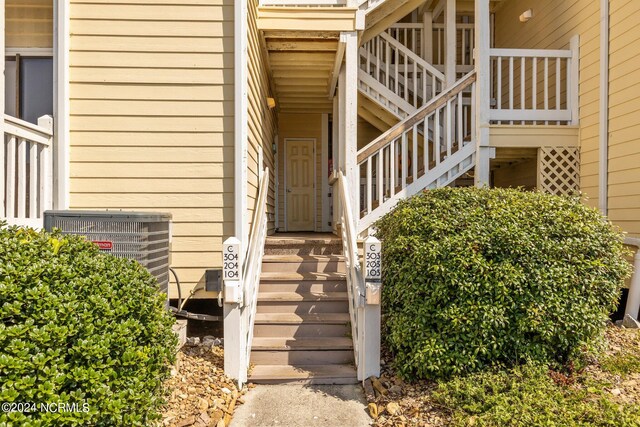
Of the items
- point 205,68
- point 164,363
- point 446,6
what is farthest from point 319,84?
point 164,363

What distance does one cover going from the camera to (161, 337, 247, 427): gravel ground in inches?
117

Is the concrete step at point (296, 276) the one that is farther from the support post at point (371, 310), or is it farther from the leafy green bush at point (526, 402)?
the leafy green bush at point (526, 402)

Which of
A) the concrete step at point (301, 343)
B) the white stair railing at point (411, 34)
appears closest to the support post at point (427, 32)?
the white stair railing at point (411, 34)

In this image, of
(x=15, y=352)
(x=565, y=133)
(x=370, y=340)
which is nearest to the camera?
(x=15, y=352)

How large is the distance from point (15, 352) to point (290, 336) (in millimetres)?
2436

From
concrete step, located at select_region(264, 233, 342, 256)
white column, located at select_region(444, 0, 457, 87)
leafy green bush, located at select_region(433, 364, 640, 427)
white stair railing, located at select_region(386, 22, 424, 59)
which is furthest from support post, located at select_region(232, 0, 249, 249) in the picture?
white stair railing, located at select_region(386, 22, 424, 59)

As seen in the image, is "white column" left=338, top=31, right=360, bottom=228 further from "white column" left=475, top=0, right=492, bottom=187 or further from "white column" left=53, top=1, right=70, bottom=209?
"white column" left=53, top=1, right=70, bottom=209

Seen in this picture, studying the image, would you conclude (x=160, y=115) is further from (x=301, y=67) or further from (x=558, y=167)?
(x=558, y=167)

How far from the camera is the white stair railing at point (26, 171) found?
3.44 m

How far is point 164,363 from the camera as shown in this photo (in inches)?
110

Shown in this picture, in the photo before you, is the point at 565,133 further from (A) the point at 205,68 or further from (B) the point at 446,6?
(A) the point at 205,68

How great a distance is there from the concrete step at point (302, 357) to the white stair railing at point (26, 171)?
2.25 meters

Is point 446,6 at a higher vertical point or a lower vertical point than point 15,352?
higher

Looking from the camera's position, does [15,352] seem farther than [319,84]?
No
